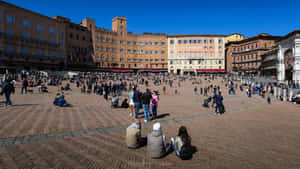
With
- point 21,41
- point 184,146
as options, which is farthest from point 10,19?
point 184,146

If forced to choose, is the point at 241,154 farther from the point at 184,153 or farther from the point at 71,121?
the point at 71,121

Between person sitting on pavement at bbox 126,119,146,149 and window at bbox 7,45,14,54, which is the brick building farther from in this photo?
person sitting on pavement at bbox 126,119,146,149

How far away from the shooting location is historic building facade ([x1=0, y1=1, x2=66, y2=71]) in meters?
45.9

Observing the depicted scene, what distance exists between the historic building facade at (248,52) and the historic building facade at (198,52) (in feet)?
12.3

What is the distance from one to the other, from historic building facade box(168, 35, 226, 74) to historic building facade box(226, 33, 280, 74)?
148 inches

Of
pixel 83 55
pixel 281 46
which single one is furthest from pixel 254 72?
pixel 83 55

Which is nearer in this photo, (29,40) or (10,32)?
(10,32)

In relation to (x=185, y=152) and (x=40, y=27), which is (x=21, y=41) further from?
(x=185, y=152)

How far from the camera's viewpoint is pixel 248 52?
75.0 m

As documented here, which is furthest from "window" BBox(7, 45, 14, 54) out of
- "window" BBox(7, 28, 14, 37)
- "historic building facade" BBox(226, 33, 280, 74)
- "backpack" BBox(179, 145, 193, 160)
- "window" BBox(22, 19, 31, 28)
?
"historic building facade" BBox(226, 33, 280, 74)

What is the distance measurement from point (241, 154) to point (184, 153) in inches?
76.7

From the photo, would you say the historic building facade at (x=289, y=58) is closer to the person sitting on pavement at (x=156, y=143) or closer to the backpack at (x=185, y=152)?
the backpack at (x=185, y=152)

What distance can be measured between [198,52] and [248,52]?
18.2 m

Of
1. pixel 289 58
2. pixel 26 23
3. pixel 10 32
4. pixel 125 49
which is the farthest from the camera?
pixel 125 49
